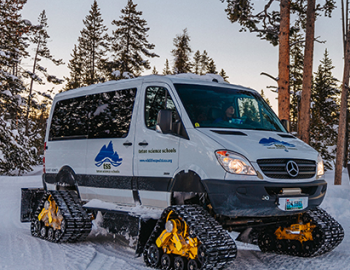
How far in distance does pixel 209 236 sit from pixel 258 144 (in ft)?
4.41

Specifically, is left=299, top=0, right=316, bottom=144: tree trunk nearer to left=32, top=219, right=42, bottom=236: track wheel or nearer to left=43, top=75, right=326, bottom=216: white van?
left=43, top=75, right=326, bottom=216: white van

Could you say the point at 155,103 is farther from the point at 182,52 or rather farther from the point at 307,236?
the point at 182,52

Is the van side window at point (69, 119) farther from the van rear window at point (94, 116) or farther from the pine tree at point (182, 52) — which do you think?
the pine tree at point (182, 52)

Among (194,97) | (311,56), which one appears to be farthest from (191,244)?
(311,56)

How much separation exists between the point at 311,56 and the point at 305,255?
1049 cm

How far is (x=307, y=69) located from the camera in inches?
604

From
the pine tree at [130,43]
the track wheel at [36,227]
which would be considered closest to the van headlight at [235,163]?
the track wheel at [36,227]

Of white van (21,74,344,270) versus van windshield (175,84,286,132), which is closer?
white van (21,74,344,270)

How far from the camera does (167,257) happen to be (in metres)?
5.38

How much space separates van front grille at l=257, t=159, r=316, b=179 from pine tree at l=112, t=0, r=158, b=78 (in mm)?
30083

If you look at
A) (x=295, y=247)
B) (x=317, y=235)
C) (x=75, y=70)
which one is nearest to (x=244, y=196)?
(x=317, y=235)

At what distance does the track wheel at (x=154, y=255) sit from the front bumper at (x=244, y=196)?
40.7 inches

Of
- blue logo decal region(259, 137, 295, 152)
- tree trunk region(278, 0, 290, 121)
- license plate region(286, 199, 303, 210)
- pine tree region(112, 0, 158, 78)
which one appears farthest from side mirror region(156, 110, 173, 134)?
pine tree region(112, 0, 158, 78)

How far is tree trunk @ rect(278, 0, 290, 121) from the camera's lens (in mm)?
14188
